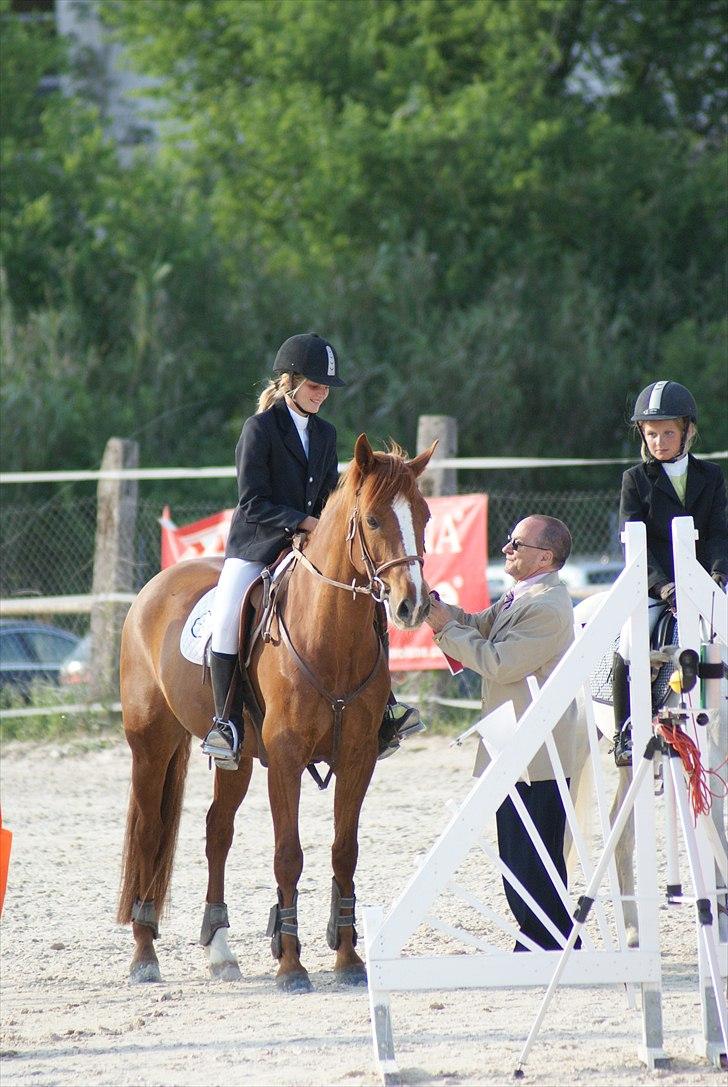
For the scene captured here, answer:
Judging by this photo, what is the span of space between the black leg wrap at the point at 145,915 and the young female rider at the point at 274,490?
0.72 m

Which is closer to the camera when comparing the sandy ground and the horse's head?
the sandy ground

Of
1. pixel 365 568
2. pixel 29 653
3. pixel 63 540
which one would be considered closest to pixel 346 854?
pixel 365 568

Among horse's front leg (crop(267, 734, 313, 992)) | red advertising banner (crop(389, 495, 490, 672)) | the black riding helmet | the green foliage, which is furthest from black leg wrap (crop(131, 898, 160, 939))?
the green foliage

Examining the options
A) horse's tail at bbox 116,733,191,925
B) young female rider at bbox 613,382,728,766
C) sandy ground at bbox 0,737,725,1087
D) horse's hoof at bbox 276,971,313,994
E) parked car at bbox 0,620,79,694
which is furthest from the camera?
parked car at bbox 0,620,79,694

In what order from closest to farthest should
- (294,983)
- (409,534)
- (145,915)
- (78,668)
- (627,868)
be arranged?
(409,534)
(294,983)
(627,868)
(145,915)
(78,668)

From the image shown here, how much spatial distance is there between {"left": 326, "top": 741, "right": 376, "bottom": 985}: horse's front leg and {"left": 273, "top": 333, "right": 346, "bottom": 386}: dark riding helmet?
1436mm

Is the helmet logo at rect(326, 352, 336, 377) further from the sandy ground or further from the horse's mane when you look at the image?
the sandy ground

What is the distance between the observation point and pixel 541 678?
18.2 ft

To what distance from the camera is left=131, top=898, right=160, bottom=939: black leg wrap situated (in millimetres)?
5945

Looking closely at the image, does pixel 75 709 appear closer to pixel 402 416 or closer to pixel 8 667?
pixel 8 667

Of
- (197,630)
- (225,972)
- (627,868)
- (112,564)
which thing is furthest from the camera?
(112,564)

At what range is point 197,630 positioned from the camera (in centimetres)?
611

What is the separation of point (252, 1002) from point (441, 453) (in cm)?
651

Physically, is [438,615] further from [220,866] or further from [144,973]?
[144,973]
